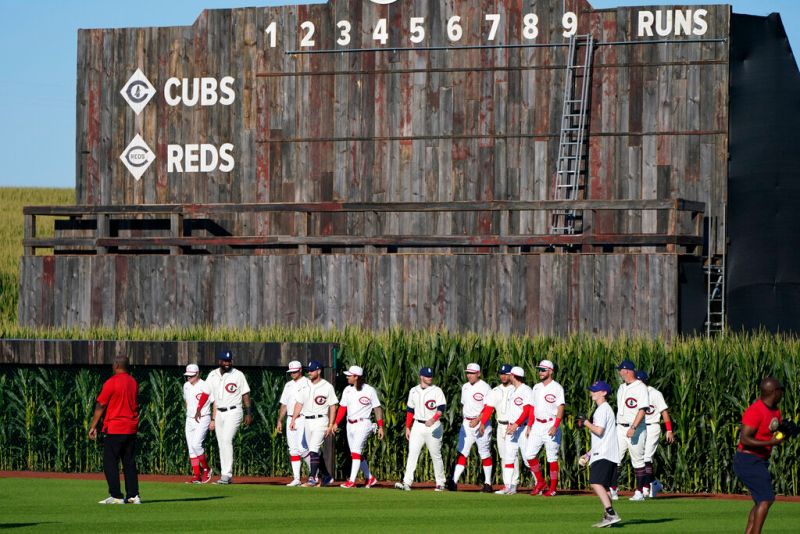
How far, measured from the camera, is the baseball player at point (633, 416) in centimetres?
2139

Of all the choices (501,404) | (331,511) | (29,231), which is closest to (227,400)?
(501,404)

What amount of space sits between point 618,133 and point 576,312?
503 cm

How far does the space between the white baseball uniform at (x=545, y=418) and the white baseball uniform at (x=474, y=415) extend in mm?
981

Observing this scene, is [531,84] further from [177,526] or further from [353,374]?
[177,526]

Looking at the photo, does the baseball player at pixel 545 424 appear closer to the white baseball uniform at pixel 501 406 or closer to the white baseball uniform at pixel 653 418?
the white baseball uniform at pixel 501 406

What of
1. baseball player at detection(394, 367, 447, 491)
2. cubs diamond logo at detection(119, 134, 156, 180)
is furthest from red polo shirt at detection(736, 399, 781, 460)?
cubs diamond logo at detection(119, 134, 156, 180)

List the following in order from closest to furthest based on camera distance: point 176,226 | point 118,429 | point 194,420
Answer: point 118,429 < point 194,420 < point 176,226

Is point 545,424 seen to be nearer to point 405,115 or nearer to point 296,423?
point 296,423

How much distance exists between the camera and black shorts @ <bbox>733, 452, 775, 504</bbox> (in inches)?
574

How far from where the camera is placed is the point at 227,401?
22.9 meters

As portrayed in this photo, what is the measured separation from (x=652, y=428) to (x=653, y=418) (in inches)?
6.4

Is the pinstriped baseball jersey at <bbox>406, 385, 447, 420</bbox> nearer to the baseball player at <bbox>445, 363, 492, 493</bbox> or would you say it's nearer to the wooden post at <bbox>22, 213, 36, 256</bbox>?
the baseball player at <bbox>445, 363, 492, 493</bbox>

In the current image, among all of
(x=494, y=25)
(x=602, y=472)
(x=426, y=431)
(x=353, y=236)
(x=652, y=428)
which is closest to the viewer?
(x=602, y=472)

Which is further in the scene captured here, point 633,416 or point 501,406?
point 501,406
